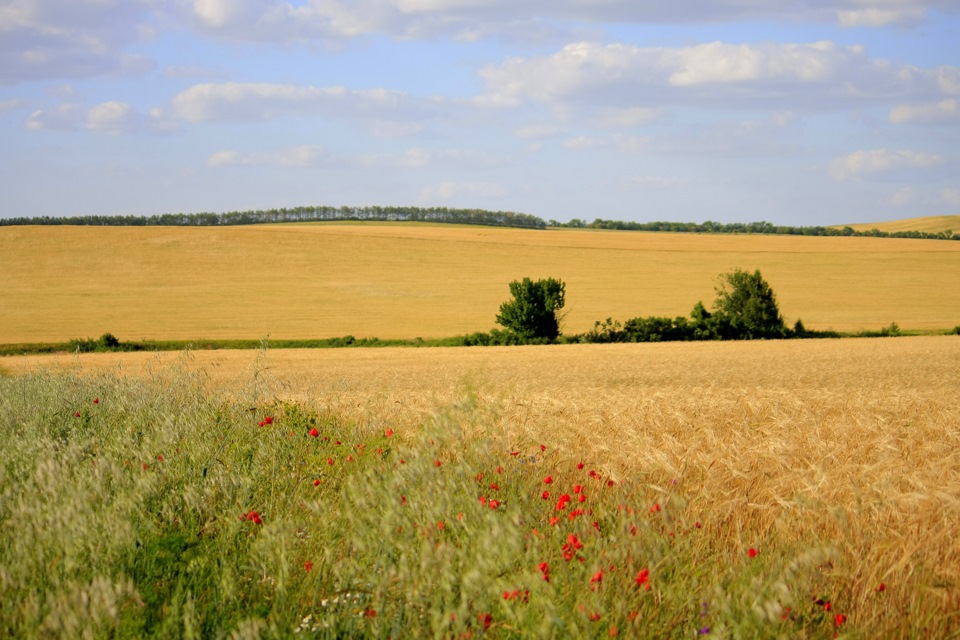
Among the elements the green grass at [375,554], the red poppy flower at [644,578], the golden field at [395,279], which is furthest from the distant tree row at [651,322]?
the red poppy flower at [644,578]

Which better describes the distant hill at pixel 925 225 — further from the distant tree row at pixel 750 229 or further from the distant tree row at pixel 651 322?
the distant tree row at pixel 651 322

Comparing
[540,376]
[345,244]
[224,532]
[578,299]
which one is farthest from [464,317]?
[224,532]

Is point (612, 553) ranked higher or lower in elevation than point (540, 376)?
higher

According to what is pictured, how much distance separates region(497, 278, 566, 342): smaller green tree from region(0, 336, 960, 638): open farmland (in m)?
30.9

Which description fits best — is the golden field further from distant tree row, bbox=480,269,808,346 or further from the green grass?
the green grass

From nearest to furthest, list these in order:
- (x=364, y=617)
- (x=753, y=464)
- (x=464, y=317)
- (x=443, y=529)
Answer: (x=364, y=617) → (x=443, y=529) → (x=753, y=464) → (x=464, y=317)

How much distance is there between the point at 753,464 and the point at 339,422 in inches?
155

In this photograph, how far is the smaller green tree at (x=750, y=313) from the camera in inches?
1634

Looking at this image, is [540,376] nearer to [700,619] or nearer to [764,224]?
[700,619]

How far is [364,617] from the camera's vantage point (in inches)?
151

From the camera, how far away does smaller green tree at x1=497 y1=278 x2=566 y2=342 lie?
40625mm

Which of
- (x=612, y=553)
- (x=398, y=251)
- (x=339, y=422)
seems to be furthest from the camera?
(x=398, y=251)

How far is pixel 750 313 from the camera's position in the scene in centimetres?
4153

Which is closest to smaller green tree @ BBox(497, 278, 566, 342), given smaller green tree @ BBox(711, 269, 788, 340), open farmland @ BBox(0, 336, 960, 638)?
smaller green tree @ BBox(711, 269, 788, 340)
